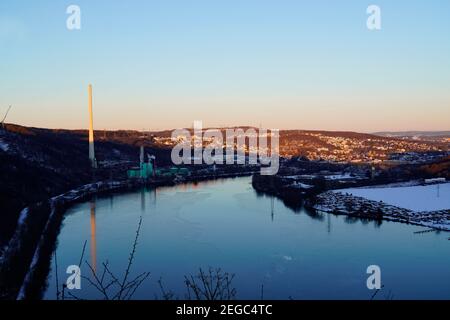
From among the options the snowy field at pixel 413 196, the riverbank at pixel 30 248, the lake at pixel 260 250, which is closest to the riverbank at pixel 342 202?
the snowy field at pixel 413 196

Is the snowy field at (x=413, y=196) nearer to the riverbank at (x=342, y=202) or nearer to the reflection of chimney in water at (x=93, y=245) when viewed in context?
the riverbank at (x=342, y=202)

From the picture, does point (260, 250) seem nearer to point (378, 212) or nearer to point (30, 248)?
point (30, 248)

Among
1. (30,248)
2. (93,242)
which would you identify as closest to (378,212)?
(93,242)

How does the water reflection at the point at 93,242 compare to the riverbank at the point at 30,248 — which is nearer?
the riverbank at the point at 30,248

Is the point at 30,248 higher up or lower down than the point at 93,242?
higher up

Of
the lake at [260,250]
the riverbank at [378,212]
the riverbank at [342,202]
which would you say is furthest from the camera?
the riverbank at [342,202]
